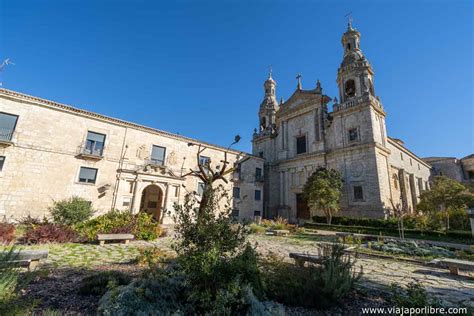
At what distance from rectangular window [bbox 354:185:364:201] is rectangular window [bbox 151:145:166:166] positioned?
17.4 m

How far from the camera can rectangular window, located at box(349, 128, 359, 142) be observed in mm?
19641

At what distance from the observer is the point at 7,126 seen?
46.5 ft

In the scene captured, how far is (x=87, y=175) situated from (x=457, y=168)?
48.0m

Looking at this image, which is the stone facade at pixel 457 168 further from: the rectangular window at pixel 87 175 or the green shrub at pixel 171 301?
the rectangular window at pixel 87 175

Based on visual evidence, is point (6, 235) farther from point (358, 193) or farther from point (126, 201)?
point (358, 193)

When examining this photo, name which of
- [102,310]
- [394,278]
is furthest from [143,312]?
[394,278]

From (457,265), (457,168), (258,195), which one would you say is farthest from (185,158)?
(457,168)

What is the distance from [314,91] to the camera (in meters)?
23.8

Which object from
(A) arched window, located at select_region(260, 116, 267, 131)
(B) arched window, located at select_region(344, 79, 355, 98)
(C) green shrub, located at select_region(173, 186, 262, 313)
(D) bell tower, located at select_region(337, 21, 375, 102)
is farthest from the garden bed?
(A) arched window, located at select_region(260, 116, 267, 131)

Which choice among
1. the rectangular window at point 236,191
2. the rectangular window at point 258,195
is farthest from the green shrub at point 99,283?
the rectangular window at point 258,195

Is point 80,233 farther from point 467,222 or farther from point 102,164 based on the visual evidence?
point 467,222

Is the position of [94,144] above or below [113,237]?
above

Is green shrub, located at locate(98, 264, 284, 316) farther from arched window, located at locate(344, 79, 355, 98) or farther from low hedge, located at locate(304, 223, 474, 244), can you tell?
arched window, located at locate(344, 79, 355, 98)

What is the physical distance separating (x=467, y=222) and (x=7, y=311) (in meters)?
22.5
